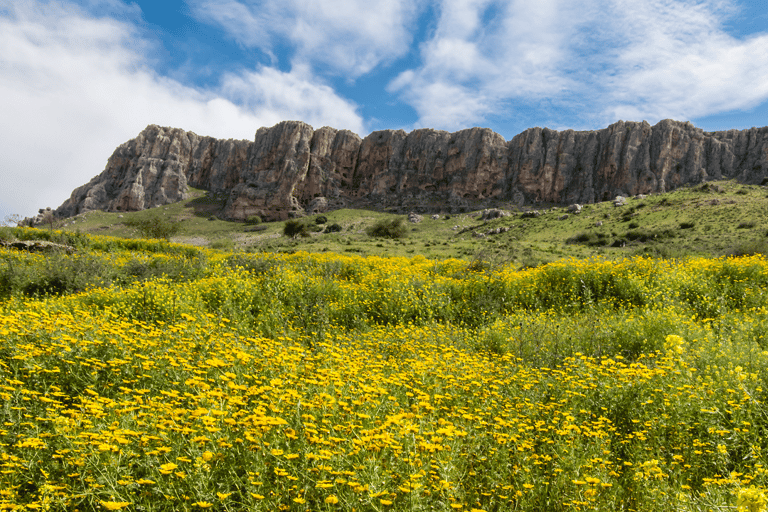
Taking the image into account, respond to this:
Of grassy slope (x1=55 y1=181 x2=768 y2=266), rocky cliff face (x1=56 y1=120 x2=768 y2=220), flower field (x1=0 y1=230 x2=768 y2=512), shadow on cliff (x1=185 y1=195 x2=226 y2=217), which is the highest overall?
rocky cliff face (x1=56 y1=120 x2=768 y2=220)

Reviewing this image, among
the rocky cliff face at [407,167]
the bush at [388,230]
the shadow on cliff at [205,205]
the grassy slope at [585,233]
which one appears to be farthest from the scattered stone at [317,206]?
the bush at [388,230]

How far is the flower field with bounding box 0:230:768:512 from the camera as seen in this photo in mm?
2645

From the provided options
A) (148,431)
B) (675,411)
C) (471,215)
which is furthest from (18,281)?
(471,215)

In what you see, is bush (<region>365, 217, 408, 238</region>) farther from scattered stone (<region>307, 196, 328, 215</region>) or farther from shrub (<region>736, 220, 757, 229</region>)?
scattered stone (<region>307, 196, 328, 215</region>)

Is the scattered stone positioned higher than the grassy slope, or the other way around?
the scattered stone

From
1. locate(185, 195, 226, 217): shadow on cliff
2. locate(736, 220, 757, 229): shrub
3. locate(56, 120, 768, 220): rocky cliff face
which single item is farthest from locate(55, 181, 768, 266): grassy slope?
locate(56, 120, 768, 220): rocky cliff face

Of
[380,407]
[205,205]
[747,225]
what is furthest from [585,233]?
[205,205]

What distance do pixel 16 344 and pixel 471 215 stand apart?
98.5 m

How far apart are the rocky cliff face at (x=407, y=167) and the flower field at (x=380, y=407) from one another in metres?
106

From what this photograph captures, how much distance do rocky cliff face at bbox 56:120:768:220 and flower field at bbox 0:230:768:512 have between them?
106 metres

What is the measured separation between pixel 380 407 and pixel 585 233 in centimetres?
5268

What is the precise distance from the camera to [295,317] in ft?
30.3

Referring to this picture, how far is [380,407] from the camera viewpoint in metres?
3.77

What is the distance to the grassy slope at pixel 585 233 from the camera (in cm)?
3125
